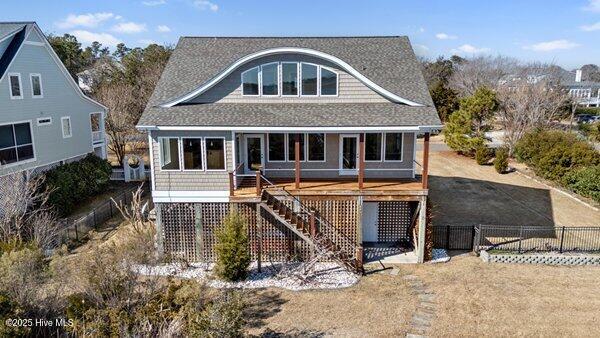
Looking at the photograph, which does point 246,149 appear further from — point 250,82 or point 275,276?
point 275,276

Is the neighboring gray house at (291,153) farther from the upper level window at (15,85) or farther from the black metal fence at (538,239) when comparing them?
the upper level window at (15,85)

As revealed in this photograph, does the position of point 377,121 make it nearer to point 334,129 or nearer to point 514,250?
point 334,129

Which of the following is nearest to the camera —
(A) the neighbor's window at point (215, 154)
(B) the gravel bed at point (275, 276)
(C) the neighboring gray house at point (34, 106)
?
(B) the gravel bed at point (275, 276)

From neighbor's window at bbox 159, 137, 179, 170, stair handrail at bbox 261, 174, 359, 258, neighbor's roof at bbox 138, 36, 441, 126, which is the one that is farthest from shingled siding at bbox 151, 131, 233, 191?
stair handrail at bbox 261, 174, 359, 258

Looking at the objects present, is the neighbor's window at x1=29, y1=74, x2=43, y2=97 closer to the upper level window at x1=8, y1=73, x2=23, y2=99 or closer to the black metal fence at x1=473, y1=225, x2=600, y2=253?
the upper level window at x1=8, y1=73, x2=23, y2=99

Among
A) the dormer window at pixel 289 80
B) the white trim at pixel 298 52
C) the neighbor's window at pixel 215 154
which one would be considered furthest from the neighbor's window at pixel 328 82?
the neighbor's window at pixel 215 154

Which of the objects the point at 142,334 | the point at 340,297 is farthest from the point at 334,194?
the point at 142,334
